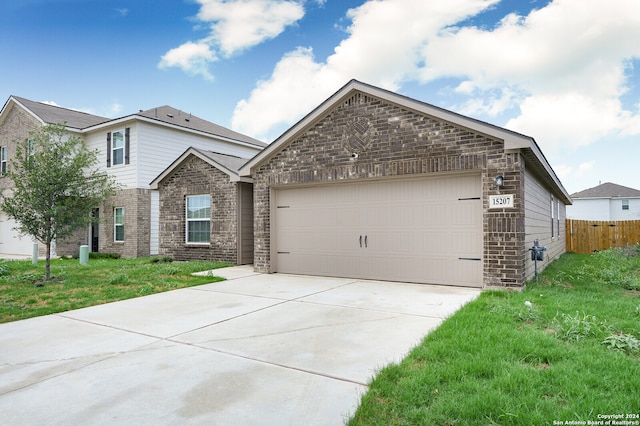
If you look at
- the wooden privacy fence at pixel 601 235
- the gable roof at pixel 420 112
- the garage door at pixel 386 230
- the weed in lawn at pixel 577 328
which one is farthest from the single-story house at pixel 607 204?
the weed in lawn at pixel 577 328

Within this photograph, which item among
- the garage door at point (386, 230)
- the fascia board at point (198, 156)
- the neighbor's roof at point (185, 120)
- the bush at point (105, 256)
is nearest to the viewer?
the garage door at point (386, 230)

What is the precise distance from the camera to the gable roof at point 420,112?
295 inches

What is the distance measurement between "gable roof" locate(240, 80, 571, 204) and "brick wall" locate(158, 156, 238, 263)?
2157mm

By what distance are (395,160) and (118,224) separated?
43.4 ft

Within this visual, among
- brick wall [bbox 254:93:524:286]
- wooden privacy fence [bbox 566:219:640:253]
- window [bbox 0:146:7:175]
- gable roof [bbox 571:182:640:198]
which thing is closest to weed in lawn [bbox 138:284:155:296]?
brick wall [bbox 254:93:524:286]

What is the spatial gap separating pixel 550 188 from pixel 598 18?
5438 mm

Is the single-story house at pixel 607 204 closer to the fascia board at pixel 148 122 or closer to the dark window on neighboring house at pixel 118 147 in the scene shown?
the fascia board at pixel 148 122

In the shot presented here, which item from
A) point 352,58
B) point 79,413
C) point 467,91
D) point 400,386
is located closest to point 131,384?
point 79,413

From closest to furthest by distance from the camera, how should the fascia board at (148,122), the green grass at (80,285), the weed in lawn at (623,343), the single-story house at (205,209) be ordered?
the weed in lawn at (623,343)
the green grass at (80,285)
the single-story house at (205,209)
the fascia board at (148,122)

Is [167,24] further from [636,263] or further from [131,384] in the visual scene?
[636,263]

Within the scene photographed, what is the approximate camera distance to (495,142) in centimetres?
772

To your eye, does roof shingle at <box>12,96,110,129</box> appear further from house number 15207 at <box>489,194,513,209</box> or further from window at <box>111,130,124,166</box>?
house number 15207 at <box>489,194,513,209</box>

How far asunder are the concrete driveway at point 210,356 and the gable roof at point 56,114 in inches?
582

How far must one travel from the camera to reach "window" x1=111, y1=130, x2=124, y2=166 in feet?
53.9
